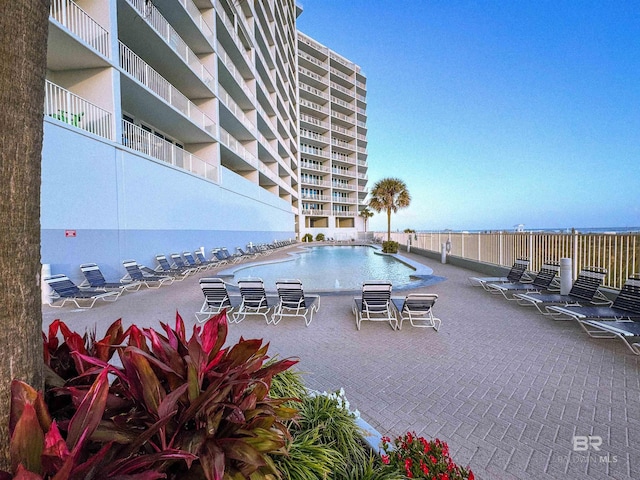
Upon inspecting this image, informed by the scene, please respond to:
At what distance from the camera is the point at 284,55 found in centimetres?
3909

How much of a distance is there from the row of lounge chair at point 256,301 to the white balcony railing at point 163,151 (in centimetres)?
793

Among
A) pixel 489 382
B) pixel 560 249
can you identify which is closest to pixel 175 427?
pixel 489 382

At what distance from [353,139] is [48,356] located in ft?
182

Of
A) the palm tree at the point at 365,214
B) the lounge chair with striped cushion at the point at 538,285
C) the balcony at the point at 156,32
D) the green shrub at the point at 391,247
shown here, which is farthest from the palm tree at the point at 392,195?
the palm tree at the point at 365,214

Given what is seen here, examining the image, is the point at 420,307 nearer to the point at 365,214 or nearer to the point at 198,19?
the point at 198,19

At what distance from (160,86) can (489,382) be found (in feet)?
52.7

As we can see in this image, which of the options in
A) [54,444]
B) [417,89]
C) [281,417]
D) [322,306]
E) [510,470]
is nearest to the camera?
[54,444]

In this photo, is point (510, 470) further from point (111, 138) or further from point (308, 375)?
point (111, 138)

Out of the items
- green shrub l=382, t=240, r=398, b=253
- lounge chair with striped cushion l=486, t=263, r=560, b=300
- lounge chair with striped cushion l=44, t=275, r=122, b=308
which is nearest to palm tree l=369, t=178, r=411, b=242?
green shrub l=382, t=240, r=398, b=253

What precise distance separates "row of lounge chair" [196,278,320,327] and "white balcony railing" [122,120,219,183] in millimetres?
7928

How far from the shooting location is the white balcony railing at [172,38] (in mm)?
12117

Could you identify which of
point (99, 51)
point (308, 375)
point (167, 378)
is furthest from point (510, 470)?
point (99, 51)

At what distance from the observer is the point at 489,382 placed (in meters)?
3.80

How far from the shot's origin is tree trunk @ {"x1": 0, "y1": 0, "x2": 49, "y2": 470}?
116 centimetres
